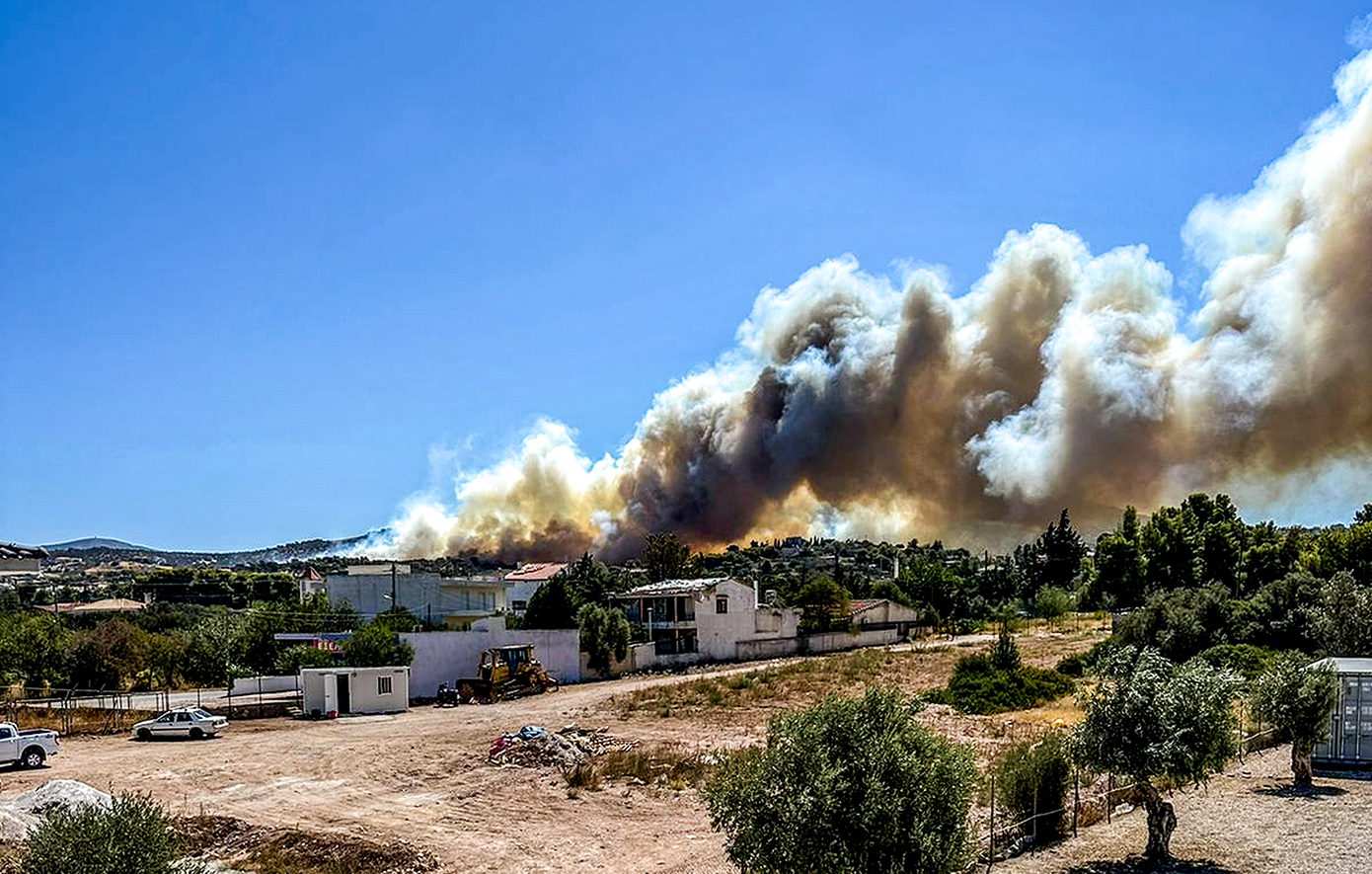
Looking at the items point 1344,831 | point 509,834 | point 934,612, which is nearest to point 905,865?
point 1344,831

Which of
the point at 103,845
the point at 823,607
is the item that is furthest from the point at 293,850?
the point at 823,607

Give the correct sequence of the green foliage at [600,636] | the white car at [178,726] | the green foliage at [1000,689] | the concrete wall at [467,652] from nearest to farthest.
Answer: the white car at [178,726], the green foliage at [1000,689], the concrete wall at [467,652], the green foliage at [600,636]

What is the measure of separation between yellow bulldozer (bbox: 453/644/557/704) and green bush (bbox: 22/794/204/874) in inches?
1495

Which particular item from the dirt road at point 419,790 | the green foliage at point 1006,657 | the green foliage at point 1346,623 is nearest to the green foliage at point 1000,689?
the green foliage at point 1006,657

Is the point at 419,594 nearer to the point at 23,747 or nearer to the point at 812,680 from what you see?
the point at 812,680

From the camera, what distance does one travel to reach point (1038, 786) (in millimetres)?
19172

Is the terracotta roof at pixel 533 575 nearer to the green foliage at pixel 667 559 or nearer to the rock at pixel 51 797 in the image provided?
the green foliage at pixel 667 559

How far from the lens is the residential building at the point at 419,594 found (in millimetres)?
76000

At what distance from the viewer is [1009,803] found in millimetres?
19391

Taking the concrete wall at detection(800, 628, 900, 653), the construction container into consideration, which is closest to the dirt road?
the construction container

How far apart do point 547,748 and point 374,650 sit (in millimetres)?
19631

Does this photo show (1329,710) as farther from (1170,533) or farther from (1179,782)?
(1170,533)

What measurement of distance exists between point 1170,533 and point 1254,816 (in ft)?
200

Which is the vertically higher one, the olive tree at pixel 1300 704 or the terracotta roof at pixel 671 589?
the terracotta roof at pixel 671 589
